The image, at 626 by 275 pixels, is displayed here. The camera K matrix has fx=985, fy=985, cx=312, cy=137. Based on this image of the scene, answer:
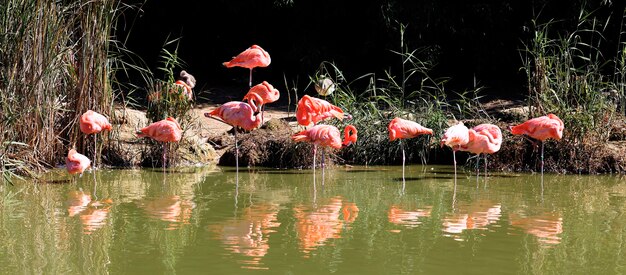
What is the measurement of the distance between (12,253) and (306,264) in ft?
4.99

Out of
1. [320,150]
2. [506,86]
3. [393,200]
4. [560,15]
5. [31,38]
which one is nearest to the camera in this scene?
[393,200]

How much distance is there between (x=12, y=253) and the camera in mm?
5047

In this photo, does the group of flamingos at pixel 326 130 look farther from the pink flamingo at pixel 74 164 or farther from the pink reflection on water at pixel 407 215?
the pink reflection on water at pixel 407 215

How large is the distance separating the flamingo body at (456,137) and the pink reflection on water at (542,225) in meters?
1.28

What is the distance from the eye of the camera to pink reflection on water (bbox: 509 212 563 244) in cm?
564

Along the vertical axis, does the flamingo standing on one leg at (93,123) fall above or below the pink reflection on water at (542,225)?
above

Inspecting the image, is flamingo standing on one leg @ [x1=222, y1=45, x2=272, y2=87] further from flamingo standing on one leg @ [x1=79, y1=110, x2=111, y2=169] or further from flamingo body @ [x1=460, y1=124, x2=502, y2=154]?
flamingo body @ [x1=460, y1=124, x2=502, y2=154]

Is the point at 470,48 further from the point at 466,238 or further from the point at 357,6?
the point at 466,238

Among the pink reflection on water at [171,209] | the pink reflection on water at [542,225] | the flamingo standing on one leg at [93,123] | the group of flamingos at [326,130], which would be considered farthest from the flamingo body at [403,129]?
the flamingo standing on one leg at [93,123]

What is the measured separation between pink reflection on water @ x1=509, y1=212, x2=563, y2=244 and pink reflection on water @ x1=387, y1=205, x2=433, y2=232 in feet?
1.84

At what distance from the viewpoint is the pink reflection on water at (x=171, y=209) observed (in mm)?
6078

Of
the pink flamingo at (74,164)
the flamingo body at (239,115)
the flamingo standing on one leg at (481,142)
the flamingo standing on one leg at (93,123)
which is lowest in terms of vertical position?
the pink flamingo at (74,164)

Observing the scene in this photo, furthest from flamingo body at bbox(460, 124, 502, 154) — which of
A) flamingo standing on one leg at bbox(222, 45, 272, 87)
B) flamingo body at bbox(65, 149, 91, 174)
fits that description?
flamingo body at bbox(65, 149, 91, 174)

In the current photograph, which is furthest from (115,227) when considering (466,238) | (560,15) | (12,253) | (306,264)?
(560,15)
